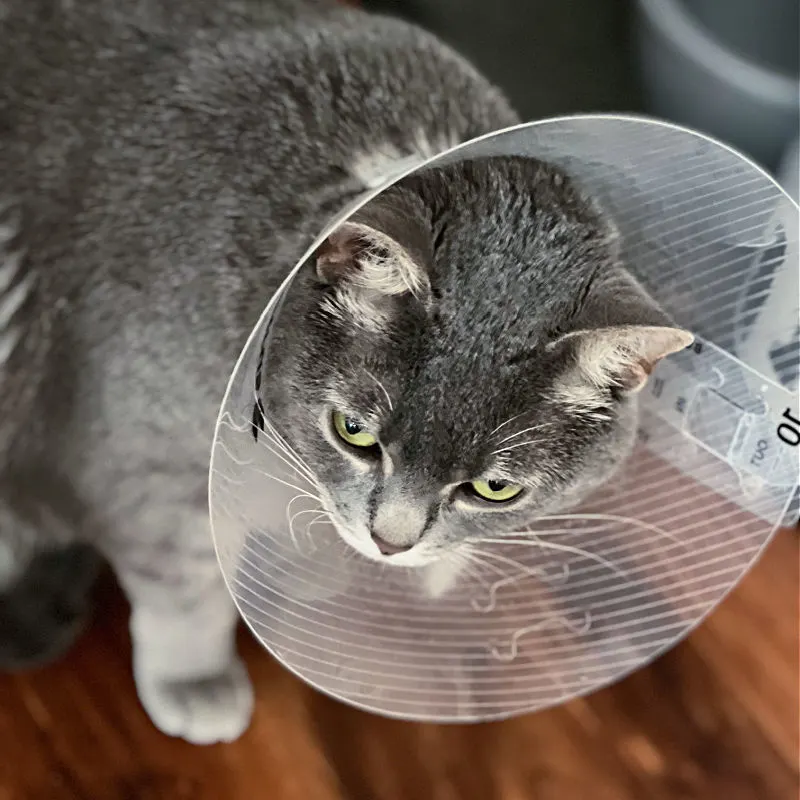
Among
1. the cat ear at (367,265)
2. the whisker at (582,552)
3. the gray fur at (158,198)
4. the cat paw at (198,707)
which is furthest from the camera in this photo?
the cat paw at (198,707)

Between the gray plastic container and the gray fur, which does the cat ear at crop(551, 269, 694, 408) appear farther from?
the gray plastic container

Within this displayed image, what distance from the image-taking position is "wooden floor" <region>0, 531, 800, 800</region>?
110 centimetres

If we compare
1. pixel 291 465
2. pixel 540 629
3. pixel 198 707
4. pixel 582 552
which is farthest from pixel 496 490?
pixel 198 707

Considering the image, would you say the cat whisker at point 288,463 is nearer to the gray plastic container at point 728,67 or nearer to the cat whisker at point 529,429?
the cat whisker at point 529,429

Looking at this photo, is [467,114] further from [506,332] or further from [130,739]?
[130,739]

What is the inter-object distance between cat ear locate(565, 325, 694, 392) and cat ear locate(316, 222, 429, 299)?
0.12m

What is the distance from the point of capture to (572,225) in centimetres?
78

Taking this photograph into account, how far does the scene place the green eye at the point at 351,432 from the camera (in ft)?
2.51

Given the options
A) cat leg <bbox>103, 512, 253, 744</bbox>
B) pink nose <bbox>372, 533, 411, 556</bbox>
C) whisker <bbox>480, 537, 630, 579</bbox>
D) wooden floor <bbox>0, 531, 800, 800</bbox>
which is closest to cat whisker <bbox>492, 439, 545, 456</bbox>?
pink nose <bbox>372, 533, 411, 556</bbox>

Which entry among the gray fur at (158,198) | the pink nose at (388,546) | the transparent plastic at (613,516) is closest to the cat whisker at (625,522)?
the transparent plastic at (613,516)

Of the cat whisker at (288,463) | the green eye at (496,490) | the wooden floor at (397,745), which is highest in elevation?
the green eye at (496,490)

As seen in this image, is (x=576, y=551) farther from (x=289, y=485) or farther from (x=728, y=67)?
(x=728, y=67)

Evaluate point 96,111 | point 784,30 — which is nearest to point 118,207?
point 96,111

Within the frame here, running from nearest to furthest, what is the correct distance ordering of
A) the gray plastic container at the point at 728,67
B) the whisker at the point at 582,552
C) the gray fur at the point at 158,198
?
the gray fur at the point at 158,198
the whisker at the point at 582,552
the gray plastic container at the point at 728,67
